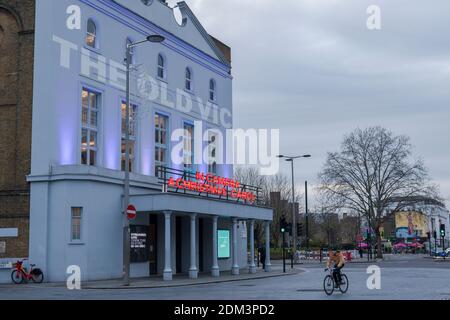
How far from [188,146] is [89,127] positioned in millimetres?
10682

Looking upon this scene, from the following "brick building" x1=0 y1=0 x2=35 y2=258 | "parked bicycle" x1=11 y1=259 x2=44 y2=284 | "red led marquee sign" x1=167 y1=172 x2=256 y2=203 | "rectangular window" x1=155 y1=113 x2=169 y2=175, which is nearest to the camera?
"parked bicycle" x1=11 y1=259 x2=44 y2=284

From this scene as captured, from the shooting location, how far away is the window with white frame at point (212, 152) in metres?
45.8

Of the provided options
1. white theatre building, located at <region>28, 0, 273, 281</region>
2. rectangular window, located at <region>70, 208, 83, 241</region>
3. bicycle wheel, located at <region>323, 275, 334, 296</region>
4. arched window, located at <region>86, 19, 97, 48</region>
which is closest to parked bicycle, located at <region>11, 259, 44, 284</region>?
white theatre building, located at <region>28, 0, 273, 281</region>

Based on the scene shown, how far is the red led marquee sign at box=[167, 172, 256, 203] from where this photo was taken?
3591 cm

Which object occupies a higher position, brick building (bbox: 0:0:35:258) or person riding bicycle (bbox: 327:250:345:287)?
brick building (bbox: 0:0:35:258)

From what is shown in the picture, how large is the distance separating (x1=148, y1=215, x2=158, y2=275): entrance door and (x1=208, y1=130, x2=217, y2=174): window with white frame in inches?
403

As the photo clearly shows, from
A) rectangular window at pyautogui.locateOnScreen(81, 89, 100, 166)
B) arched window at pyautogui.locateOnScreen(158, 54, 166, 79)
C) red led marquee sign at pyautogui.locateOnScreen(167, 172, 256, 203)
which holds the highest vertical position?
arched window at pyautogui.locateOnScreen(158, 54, 166, 79)

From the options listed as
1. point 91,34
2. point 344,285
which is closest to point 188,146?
point 91,34

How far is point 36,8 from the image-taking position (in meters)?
31.9

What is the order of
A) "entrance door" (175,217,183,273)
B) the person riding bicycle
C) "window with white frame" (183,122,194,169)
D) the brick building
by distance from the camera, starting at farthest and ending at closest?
"window with white frame" (183,122,194,169), "entrance door" (175,217,183,273), the brick building, the person riding bicycle

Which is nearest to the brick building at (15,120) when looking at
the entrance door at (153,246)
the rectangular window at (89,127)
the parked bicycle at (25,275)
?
the parked bicycle at (25,275)

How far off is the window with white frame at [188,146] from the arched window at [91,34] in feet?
33.6

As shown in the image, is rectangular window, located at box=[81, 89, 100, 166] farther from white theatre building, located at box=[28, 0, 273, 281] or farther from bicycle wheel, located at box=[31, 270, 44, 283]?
bicycle wheel, located at box=[31, 270, 44, 283]

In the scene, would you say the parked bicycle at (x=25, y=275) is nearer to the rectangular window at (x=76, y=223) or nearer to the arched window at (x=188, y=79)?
the rectangular window at (x=76, y=223)
